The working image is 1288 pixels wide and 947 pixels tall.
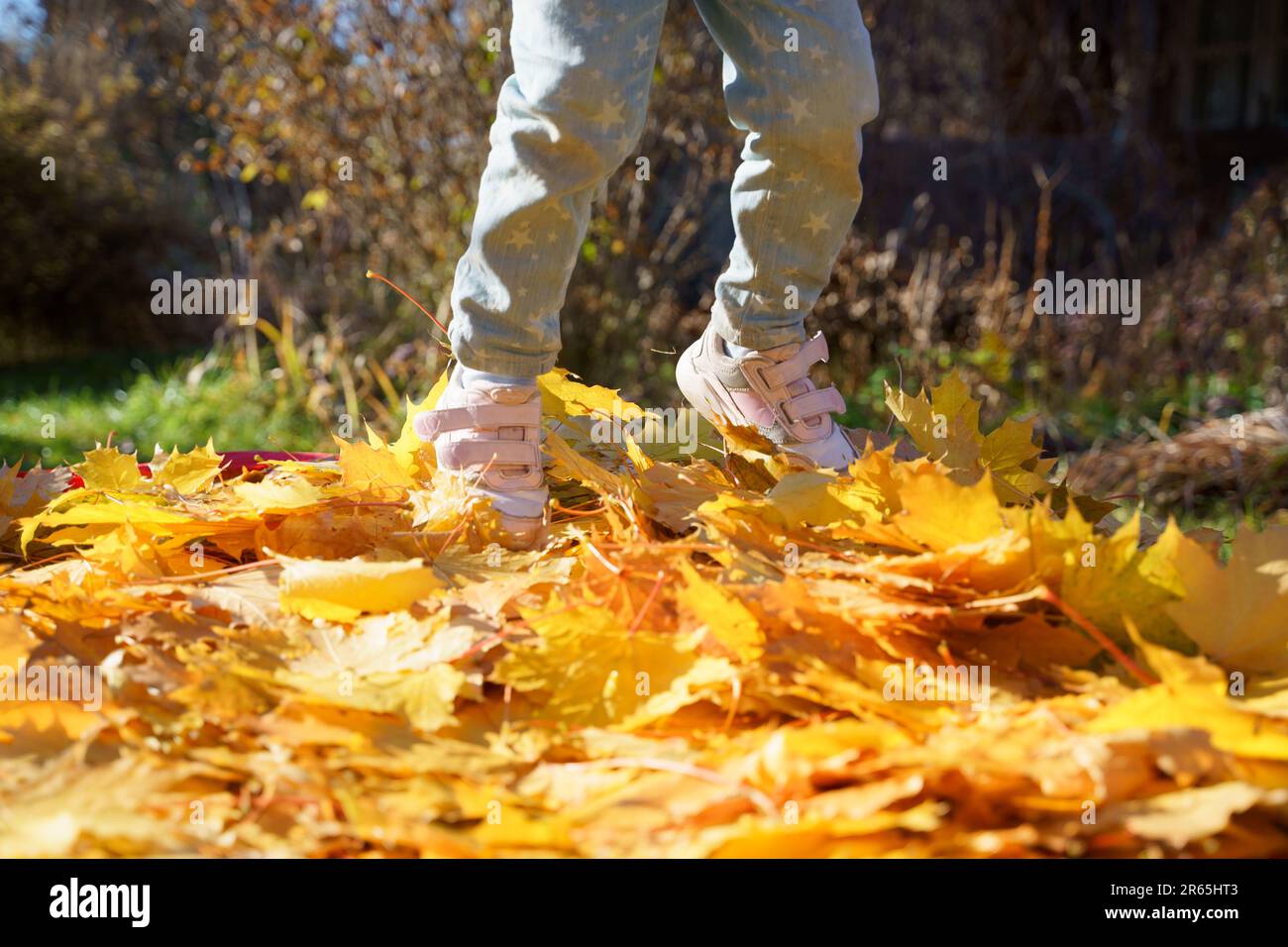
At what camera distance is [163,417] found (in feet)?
13.0

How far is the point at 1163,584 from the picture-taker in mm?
973

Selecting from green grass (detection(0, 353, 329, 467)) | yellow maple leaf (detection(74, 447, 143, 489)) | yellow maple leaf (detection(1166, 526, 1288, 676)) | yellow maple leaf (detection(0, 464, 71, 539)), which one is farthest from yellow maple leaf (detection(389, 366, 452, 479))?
green grass (detection(0, 353, 329, 467))

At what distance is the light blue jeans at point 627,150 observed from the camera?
138cm

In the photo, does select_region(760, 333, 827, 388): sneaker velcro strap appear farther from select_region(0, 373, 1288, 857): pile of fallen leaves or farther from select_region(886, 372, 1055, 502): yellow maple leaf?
select_region(0, 373, 1288, 857): pile of fallen leaves

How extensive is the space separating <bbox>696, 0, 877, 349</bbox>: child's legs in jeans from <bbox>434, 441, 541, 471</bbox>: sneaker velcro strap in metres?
0.35

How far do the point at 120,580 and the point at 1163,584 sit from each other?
0.97 m

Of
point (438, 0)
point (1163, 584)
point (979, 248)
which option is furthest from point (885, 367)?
point (1163, 584)

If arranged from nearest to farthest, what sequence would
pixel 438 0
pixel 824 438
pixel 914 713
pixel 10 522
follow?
1. pixel 914 713
2. pixel 10 522
3. pixel 824 438
4. pixel 438 0

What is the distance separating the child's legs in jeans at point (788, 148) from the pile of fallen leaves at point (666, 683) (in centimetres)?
36

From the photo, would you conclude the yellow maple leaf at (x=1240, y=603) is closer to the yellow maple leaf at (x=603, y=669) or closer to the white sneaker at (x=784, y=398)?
the yellow maple leaf at (x=603, y=669)

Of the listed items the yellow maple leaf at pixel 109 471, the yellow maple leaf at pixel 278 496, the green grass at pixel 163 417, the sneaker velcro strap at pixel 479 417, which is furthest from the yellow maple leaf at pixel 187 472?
the green grass at pixel 163 417

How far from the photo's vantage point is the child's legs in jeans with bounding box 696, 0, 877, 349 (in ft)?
4.77

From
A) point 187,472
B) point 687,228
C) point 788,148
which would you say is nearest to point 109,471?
point 187,472
